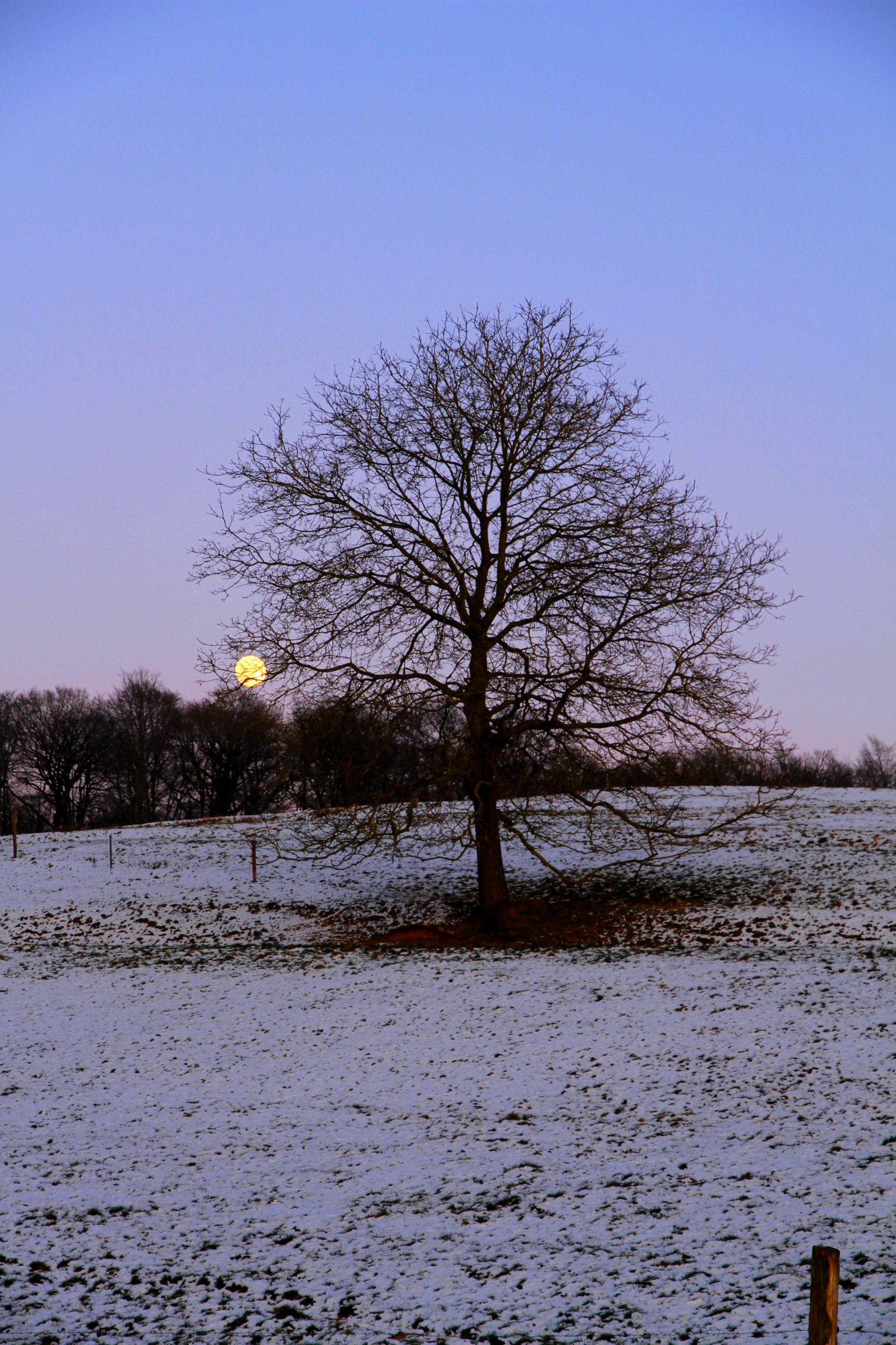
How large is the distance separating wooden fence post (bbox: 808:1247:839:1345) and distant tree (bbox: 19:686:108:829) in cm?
6883

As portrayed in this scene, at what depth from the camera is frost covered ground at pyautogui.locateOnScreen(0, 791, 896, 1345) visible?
18.6ft

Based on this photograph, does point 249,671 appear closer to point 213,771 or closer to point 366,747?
point 366,747

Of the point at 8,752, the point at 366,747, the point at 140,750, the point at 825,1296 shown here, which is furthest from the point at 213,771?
the point at 825,1296

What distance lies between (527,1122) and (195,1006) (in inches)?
248

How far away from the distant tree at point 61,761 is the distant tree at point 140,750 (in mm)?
1172

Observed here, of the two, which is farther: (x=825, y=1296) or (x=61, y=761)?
(x=61, y=761)

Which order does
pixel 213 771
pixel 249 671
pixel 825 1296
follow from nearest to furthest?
1. pixel 825 1296
2. pixel 249 671
3. pixel 213 771

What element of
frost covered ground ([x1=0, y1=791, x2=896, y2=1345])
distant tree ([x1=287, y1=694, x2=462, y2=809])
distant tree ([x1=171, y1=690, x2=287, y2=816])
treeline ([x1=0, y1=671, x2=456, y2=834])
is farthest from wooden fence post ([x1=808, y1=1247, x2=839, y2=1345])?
treeline ([x1=0, y1=671, x2=456, y2=834])

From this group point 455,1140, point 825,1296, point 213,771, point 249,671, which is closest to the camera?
point 825,1296

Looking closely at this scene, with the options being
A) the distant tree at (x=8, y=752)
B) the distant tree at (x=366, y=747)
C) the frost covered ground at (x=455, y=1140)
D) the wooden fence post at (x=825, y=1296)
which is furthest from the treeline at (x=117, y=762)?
the wooden fence post at (x=825, y=1296)

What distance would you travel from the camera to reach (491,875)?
1784 centimetres

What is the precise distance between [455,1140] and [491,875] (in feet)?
31.9

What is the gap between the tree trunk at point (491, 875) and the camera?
17203mm

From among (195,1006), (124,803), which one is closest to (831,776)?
(124,803)
